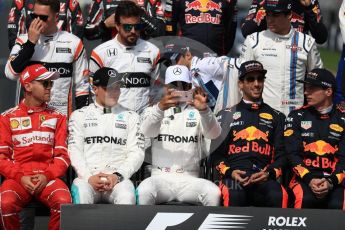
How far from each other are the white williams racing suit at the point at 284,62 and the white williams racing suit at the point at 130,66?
1010 mm

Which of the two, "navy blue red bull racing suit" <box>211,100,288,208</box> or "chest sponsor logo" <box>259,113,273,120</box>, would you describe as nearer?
"navy blue red bull racing suit" <box>211,100,288,208</box>

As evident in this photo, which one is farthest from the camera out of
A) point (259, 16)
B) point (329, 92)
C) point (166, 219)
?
point (259, 16)

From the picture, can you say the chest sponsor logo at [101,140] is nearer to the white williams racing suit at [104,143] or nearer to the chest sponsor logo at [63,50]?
the white williams racing suit at [104,143]

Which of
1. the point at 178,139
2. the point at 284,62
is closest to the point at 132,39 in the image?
the point at 178,139

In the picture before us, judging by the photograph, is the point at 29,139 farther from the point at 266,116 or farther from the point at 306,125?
the point at 306,125

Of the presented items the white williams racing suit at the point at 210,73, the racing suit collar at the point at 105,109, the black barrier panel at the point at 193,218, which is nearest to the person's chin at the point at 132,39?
the white williams racing suit at the point at 210,73

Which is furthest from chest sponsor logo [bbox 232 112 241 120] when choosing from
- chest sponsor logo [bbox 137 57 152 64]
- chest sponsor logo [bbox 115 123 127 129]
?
chest sponsor logo [bbox 137 57 152 64]

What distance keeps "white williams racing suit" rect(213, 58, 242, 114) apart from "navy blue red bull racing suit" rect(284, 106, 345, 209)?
0.78m

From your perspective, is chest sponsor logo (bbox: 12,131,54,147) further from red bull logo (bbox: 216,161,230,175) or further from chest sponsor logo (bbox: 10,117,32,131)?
red bull logo (bbox: 216,161,230,175)

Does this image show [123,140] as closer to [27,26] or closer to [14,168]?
[14,168]

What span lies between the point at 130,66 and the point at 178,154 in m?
1.19

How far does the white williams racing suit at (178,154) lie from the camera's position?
31.2 feet

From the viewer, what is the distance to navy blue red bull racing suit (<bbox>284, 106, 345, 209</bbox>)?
31.0ft

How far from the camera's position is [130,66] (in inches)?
414
